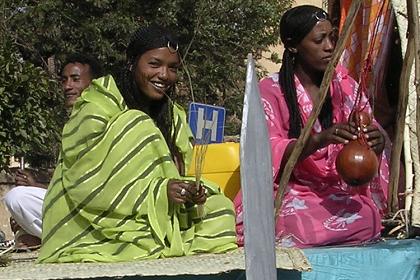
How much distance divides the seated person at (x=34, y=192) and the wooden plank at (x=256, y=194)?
249 centimetres

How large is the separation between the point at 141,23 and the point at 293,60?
8.61m

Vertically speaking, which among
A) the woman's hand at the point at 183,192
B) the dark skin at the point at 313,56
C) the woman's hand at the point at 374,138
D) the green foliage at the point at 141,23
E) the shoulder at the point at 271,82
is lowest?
the woman's hand at the point at 183,192

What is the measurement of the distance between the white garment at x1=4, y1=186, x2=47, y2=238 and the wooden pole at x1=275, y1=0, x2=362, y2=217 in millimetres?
1801

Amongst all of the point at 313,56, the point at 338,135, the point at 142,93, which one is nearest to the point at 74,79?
the point at 142,93

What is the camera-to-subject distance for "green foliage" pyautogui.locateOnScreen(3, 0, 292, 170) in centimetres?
1244

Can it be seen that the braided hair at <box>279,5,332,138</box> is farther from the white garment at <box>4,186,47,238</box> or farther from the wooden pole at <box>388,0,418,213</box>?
the white garment at <box>4,186,47,238</box>

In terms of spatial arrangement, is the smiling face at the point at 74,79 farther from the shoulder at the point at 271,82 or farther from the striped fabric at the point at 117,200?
the striped fabric at the point at 117,200

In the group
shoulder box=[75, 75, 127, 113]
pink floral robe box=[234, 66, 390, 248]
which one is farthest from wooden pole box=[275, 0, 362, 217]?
shoulder box=[75, 75, 127, 113]

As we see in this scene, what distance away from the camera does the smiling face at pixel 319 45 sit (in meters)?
3.98

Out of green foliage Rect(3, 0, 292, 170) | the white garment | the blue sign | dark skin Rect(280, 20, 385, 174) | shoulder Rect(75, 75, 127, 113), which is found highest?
green foliage Rect(3, 0, 292, 170)

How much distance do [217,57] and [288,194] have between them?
9.48m

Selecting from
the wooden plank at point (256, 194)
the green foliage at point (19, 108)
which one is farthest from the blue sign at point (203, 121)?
the green foliage at point (19, 108)

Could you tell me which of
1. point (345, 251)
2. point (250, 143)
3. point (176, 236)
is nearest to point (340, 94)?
point (345, 251)

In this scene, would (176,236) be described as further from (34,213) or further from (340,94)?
(34,213)
